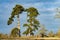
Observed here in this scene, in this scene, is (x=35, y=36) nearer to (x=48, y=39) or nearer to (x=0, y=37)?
(x=48, y=39)

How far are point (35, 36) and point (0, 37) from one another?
77.5 inches

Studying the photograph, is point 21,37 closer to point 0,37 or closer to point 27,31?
point 27,31

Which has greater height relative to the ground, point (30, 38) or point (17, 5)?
point (17, 5)

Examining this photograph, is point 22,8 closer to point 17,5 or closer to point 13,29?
point 17,5

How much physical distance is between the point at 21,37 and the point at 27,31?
485mm

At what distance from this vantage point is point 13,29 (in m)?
11.2

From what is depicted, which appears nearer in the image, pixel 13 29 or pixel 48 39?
pixel 48 39

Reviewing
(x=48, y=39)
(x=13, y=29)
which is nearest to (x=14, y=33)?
(x=13, y=29)

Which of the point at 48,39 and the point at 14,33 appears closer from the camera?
the point at 48,39

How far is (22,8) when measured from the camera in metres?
11.4

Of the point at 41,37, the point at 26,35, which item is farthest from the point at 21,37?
the point at 41,37

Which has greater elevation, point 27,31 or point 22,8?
point 22,8

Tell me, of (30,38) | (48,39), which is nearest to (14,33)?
(30,38)

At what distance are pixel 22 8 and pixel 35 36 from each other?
70.5 inches
